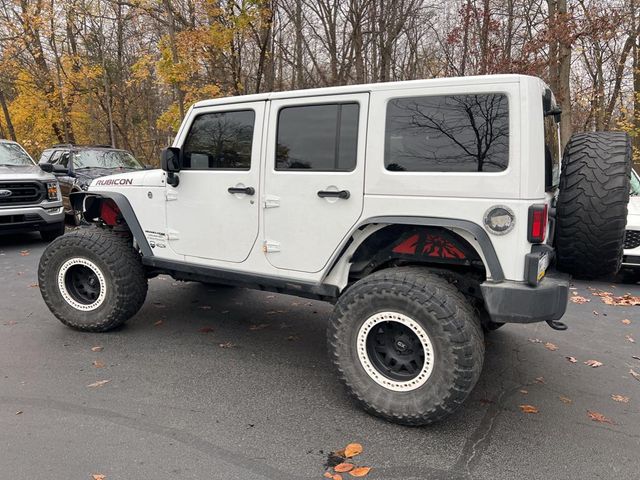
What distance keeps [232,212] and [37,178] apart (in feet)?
22.6

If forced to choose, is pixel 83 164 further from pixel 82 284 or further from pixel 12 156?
pixel 82 284

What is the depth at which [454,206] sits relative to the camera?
293 cm

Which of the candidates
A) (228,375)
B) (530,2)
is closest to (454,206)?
(228,375)

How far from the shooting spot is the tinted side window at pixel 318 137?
330cm

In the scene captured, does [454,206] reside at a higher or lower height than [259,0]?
lower

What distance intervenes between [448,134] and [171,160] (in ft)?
7.50

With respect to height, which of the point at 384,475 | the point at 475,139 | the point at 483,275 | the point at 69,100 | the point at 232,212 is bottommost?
the point at 384,475

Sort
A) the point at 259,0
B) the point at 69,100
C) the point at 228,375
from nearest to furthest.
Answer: the point at 228,375
the point at 259,0
the point at 69,100

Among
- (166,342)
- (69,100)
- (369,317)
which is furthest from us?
(69,100)

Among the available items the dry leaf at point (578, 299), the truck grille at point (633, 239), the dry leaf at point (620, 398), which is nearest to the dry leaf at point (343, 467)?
the dry leaf at point (620, 398)

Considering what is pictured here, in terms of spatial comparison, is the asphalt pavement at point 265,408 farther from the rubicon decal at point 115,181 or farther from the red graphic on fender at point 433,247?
the rubicon decal at point 115,181

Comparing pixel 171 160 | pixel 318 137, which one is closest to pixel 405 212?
pixel 318 137

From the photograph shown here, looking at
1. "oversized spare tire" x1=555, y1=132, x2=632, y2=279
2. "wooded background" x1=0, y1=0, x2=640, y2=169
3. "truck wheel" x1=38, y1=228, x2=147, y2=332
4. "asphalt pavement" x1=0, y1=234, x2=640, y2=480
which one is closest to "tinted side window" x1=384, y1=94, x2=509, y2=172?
"oversized spare tire" x1=555, y1=132, x2=632, y2=279

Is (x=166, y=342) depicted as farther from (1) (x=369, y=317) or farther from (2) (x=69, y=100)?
(2) (x=69, y=100)
